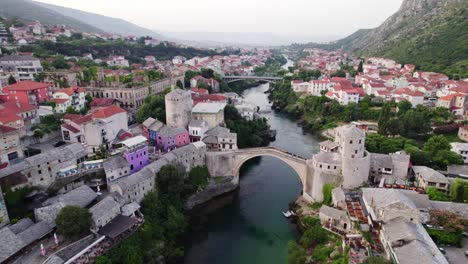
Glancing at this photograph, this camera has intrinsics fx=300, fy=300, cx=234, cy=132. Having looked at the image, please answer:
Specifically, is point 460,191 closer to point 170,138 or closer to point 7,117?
point 170,138

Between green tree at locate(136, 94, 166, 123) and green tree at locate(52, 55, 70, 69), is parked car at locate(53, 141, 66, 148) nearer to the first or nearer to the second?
green tree at locate(136, 94, 166, 123)

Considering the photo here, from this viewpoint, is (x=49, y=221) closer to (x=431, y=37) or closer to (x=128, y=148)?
(x=128, y=148)

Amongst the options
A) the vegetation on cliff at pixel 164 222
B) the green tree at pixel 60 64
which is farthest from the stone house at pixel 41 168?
the green tree at pixel 60 64

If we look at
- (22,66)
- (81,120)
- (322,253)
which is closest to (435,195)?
(322,253)

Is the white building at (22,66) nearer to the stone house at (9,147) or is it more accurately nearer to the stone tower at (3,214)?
the stone house at (9,147)

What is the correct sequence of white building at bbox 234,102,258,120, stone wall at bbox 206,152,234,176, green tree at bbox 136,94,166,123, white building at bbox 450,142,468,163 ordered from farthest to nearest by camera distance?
white building at bbox 234,102,258,120
green tree at bbox 136,94,166,123
stone wall at bbox 206,152,234,176
white building at bbox 450,142,468,163

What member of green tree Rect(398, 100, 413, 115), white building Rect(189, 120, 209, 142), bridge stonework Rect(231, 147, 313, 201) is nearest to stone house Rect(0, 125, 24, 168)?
white building Rect(189, 120, 209, 142)
